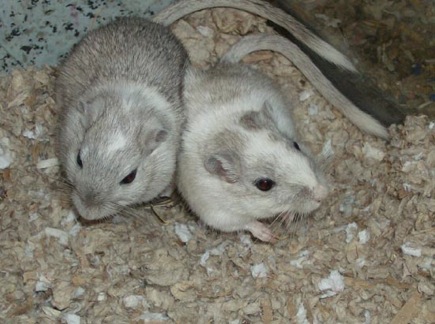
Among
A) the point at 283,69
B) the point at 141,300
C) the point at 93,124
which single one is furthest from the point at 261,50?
the point at 141,300

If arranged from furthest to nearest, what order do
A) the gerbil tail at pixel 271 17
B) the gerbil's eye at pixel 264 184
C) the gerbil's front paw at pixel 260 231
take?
the gerbil tail at pixel 271 17
the gerbil's front paw at pixel 260 231
the gerbil's eye at pixel 264 184

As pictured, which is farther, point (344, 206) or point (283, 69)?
point (283, 69)

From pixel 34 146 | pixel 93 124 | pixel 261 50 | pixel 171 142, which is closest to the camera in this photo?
pixel 93 124

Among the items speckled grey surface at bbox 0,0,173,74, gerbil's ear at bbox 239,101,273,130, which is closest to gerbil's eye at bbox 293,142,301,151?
gerbil's ear at bbox 239,101,273,130

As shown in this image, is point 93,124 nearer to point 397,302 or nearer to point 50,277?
point 50,277

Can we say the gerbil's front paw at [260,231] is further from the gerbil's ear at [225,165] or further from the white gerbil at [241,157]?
the gerbil's ear at [225,165]

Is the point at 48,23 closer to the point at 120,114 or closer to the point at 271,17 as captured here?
the point at 120,114

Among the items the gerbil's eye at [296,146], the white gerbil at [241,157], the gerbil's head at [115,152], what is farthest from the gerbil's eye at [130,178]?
the gerbil's eye at [296,146]
